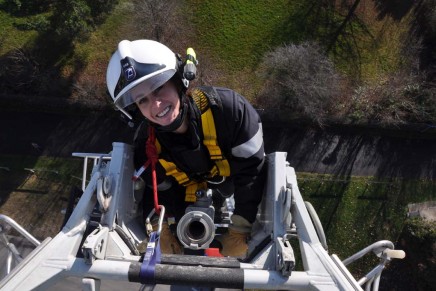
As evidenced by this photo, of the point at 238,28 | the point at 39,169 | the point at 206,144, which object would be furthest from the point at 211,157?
the point at 39,169

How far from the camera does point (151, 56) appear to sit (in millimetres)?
3400

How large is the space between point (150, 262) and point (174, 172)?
4.95ft

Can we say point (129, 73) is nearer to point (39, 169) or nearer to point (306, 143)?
point (306, 143)

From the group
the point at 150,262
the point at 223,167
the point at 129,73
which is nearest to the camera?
the point at 150,262

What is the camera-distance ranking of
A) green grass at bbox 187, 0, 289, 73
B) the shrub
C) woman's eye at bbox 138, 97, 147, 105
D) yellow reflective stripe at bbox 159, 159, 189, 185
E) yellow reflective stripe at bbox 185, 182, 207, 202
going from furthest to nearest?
1. green grass at bbox 187, 0, 289, 73
2. the shrub
3. yellow reflective stripe at bbox 185, 182, 207, 202
4. yellow reflective stripe at bbox 159, 159, 189, 185
5. woman's eye at bbox 138, 97, 147, 105

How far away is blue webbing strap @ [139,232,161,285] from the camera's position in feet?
9.05

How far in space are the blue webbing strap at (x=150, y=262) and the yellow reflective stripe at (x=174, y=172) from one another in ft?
4.27

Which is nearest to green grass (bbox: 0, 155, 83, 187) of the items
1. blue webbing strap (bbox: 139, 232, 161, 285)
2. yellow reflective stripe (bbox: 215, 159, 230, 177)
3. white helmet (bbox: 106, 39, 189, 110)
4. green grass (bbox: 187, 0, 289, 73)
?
green grass (bbox: 187, 0, 289, 73)

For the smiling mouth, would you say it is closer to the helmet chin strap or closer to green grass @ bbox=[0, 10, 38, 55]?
the helmet chin strap

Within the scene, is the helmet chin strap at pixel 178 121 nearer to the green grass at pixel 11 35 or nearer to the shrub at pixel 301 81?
the shrub at pixel 301 81

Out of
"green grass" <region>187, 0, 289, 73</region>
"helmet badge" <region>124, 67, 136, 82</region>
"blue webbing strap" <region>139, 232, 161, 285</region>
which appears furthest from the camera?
"green grass" <region>187, 0, 289, 73</region>

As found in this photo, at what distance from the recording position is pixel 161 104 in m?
3.43

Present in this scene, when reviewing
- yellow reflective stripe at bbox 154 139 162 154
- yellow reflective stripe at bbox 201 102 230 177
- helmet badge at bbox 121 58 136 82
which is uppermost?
helmet badge at bbox 121 58 136 82

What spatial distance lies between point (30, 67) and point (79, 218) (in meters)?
7.74
